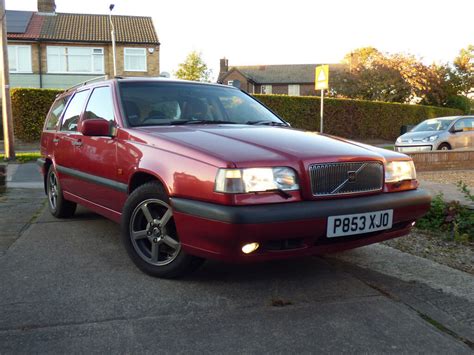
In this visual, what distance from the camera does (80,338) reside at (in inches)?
98.9

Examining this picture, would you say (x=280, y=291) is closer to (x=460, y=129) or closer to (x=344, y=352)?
(x=344, y=352)

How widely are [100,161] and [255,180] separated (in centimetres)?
193

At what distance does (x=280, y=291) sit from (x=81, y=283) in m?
1.46

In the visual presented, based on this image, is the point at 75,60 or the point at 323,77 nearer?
the point at 323,77

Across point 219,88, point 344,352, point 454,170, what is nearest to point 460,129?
point 454,170

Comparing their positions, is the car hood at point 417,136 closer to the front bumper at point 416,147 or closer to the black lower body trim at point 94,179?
the front bumper at point 416,147

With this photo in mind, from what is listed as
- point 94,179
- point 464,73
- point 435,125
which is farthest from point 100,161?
point 464,73

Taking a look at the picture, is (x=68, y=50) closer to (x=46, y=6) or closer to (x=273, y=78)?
(x=46, y=6)

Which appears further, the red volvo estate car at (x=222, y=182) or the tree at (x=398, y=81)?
the tree at (x=398, y=81)

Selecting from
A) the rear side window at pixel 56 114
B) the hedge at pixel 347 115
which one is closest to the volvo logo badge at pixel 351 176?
the rear side window at pixel 56 114

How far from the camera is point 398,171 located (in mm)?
3561

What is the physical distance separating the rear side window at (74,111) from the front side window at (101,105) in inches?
10.3

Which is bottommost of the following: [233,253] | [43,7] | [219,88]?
[233,253]

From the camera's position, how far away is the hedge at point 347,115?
2284 centimetres
